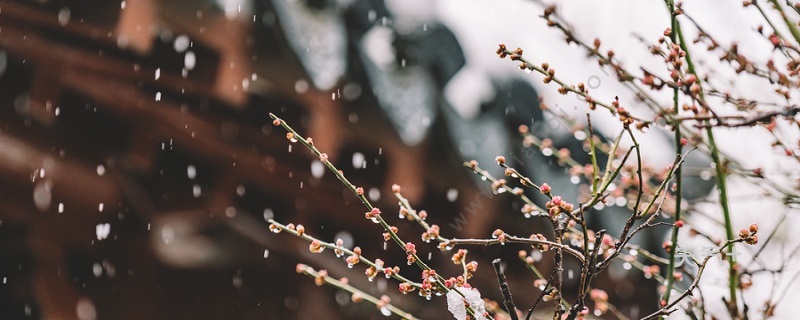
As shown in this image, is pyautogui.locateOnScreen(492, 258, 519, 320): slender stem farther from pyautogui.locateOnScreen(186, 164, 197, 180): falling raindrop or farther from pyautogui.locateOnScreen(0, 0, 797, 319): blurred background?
pyautogui.locateOnScreen(186, 164, 197, 180): falling raindrop

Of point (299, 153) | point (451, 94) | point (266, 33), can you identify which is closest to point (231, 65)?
point (266, 33)

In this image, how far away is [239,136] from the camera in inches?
119

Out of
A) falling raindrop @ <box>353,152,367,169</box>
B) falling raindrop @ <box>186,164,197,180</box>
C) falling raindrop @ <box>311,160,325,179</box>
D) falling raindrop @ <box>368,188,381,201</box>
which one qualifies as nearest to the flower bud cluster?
falling raindrop @ <box>311,160,325,179</box>

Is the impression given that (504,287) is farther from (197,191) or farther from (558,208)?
(197,191)

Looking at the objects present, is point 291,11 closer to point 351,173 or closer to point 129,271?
point 351,173

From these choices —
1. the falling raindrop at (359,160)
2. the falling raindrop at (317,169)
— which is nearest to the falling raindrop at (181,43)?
the falling raindrop at (317,169)

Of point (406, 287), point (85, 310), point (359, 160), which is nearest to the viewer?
point (406, 287)

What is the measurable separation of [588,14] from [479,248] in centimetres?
152

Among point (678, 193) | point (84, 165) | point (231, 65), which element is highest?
point (678, 193)

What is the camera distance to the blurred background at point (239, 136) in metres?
2.61

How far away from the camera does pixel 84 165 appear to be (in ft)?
9.75

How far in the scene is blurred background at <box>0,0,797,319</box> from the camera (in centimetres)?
261

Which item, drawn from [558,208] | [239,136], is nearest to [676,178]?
[558,208]

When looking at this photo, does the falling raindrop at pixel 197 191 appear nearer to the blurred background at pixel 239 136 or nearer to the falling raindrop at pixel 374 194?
the blurred background at pixel 239 136
